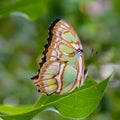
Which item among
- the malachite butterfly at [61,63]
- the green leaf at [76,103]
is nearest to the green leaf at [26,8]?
the malachite butterfly at [61,63]

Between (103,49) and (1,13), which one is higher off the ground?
(1,13)

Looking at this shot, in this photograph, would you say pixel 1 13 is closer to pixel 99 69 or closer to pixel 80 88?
pixel 80 88

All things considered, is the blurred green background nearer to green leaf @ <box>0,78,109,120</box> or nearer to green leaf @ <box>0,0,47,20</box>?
green leaf @ <box>0,0,47,20</box>

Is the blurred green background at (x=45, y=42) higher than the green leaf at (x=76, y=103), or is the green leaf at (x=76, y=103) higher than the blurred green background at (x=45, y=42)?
the green leaf at (x=76, y=103)

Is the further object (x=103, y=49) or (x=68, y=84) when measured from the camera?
(x=103, y=49)

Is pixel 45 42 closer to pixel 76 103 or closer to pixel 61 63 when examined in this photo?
pixel 61 63

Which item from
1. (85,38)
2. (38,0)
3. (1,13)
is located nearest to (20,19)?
(85,38)

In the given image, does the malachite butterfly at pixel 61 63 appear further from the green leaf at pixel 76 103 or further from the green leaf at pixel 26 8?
the green leaf at pixel 26 8
